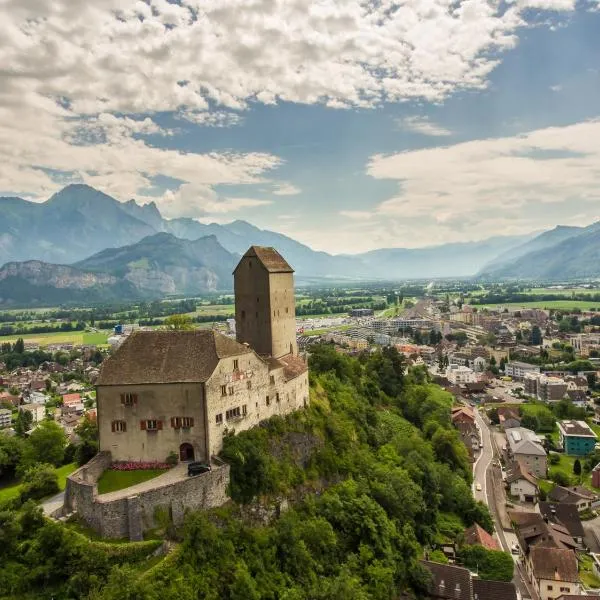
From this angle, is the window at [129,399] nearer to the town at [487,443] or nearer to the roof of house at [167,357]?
the town at [487,443]

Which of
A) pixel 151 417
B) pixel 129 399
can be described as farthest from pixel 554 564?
pixel 129 399

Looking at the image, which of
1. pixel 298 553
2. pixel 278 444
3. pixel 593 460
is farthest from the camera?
pixel 593 460

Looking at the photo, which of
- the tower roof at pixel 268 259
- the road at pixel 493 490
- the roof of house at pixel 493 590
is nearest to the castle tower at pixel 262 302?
the tower roof at pixel 268 259

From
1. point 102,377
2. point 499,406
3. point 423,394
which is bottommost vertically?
point 499,406

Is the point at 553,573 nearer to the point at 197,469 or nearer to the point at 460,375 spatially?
the point at 197,469

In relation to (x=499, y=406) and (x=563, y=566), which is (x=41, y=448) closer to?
(x=563, y=566)

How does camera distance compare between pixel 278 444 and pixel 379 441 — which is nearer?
pixel 278 444

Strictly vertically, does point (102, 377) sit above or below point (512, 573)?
above

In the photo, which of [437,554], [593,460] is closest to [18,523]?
[437,554]
